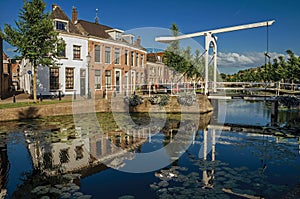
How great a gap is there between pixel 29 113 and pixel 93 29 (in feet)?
37.5

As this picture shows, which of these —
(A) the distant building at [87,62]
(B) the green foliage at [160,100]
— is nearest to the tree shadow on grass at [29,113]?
(A) the distant building at [87,62]

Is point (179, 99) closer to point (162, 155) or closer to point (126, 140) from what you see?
point (126, 140)

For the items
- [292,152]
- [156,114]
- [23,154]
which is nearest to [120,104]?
[156,114]

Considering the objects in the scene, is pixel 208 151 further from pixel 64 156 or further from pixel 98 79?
pixel 98 79

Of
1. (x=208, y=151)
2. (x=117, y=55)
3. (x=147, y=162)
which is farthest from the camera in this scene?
(x=117, y=55)

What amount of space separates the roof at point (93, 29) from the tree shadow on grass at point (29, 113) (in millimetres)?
9300

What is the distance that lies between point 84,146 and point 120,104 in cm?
724

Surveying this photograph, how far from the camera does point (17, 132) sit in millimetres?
8227

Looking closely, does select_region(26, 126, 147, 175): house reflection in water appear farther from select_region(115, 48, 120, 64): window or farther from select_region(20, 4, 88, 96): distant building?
select_region(115, 48, 120, 64): window

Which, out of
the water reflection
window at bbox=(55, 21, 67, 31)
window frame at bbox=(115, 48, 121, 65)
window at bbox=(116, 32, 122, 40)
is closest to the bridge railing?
the water reflection

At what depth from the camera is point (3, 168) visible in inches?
197

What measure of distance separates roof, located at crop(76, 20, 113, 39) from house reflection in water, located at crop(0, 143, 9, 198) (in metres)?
14.1

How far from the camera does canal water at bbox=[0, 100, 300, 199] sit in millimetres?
3961

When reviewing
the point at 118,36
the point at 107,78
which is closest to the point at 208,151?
the point at 107,78
